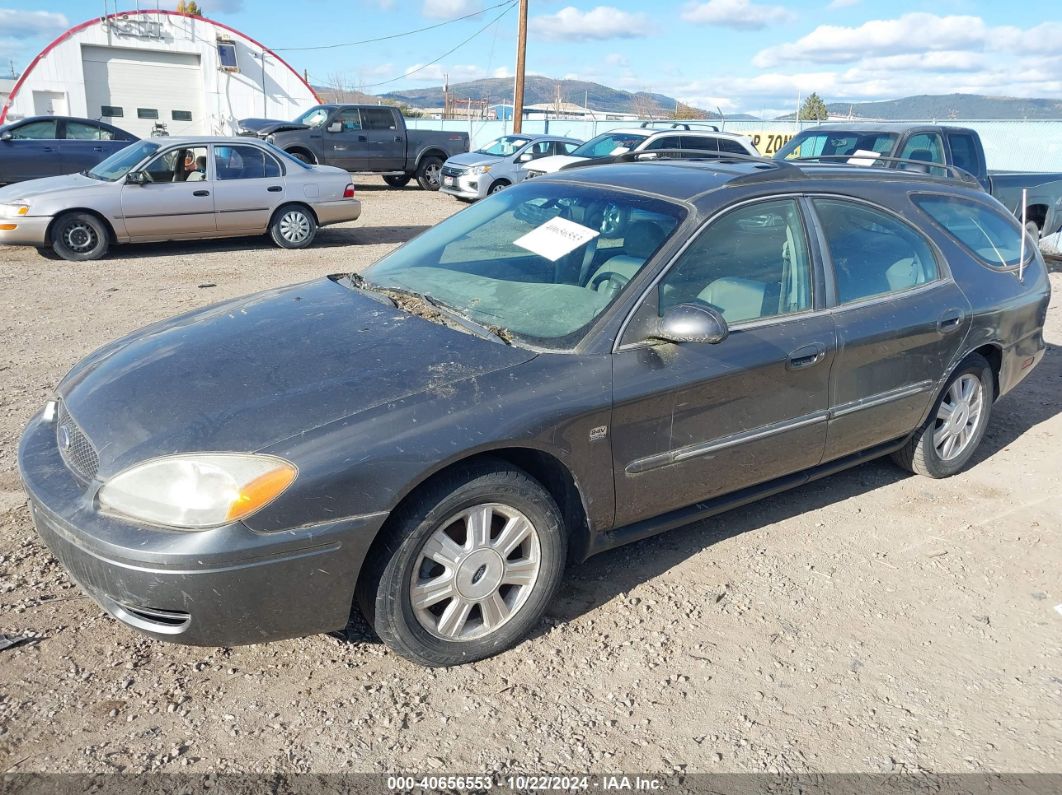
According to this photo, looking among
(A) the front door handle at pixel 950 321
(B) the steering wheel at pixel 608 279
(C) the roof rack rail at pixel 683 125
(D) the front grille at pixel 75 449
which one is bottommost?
(D) the front grille at pixel 75 449

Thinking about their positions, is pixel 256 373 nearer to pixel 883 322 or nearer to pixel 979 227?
pixel 883 322

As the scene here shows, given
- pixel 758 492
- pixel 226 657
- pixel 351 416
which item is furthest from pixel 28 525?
pixel 758 492

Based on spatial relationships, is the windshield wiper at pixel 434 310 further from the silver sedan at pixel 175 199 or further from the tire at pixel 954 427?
the silver sedan at pixel 175 199

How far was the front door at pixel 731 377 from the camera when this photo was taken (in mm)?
3236

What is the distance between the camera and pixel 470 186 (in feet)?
57.7

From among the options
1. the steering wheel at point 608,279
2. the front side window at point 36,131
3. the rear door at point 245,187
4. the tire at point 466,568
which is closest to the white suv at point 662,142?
the rear door at point 245,187

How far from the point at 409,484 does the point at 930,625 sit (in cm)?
219

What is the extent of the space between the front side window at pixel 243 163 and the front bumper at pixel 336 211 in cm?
74

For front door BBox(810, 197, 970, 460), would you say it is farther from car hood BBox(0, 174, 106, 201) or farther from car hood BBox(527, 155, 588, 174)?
car hood BBox(527, 155, 588, 174)

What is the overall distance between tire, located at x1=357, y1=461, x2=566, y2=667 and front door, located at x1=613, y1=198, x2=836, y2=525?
0.41m

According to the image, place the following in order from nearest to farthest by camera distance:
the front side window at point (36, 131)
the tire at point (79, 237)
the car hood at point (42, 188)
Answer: the car hood at point (42, 188) → the tire at point (79, 237) → the front side window at point (36, 131)

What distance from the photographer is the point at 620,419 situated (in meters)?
3.14

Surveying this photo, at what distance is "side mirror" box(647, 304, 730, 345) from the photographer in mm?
3123

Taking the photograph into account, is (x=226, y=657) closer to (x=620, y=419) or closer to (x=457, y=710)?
(x=457, y=710)
